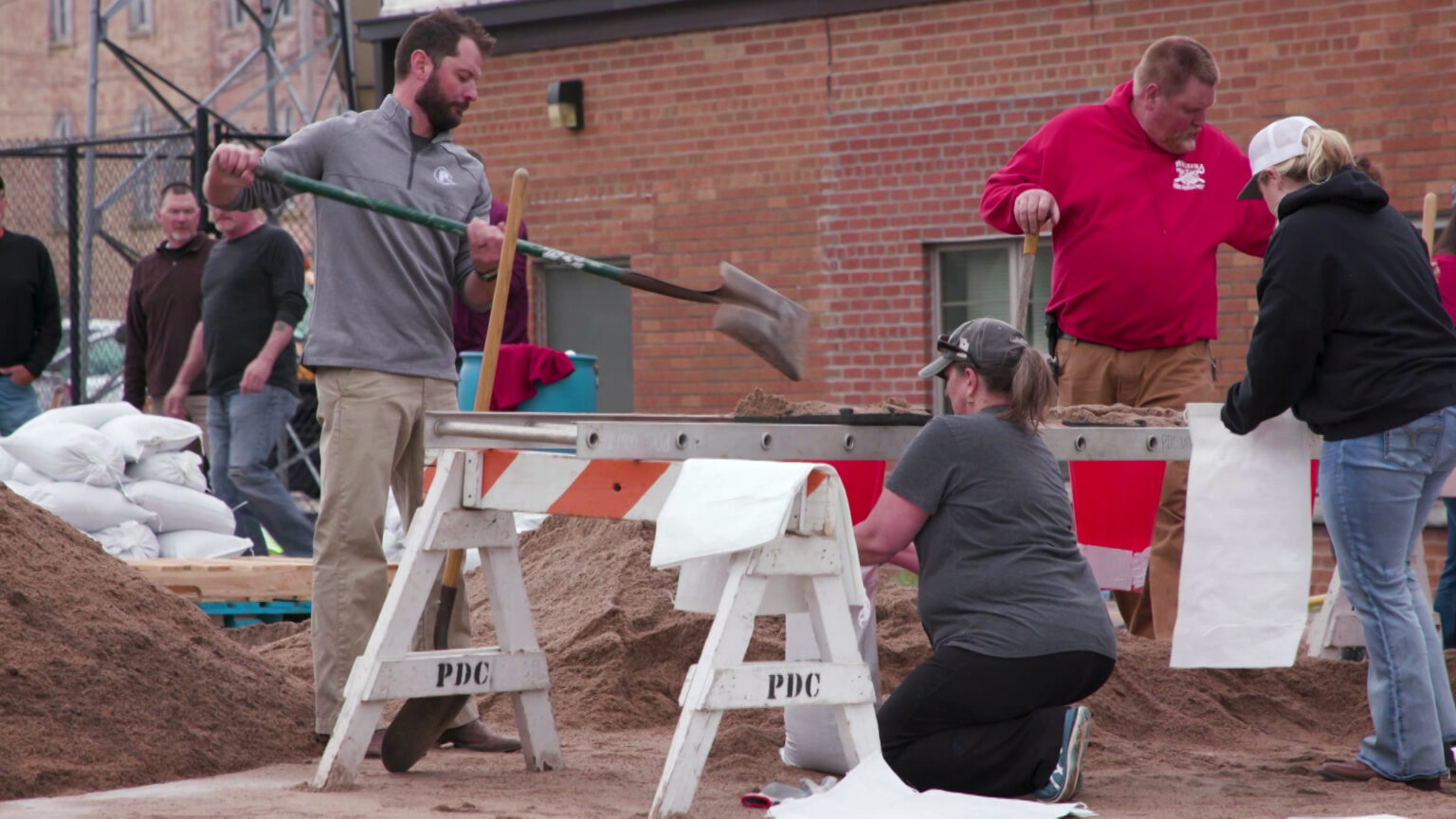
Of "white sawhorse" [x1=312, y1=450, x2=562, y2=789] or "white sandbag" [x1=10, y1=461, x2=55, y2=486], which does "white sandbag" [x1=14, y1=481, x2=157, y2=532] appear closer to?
"white sandbag" [x1=10, y1=461, x2=55, y2=486]

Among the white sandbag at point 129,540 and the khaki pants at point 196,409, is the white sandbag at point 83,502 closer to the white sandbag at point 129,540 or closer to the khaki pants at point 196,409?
the white sandbag at point 129,540

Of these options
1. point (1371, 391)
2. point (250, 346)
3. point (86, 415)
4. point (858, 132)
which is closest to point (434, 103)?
point (1371, 391)

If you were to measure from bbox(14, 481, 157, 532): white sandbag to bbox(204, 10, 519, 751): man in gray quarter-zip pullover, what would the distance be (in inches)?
143

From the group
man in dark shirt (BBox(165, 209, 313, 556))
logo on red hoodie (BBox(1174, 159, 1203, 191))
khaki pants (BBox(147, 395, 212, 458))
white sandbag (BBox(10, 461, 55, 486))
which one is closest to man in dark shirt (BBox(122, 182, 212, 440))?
khaki pants (BBox(147, 395, 212, 458))

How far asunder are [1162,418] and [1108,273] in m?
0.98

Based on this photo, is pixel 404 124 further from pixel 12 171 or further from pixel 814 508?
pixel 12 171

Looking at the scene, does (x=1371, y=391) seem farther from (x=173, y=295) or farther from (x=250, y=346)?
(x=173, y=295)

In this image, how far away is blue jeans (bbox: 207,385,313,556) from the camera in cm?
907

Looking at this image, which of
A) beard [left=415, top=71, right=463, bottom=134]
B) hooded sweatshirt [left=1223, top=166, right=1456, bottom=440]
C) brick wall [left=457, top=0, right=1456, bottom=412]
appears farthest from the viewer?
brick wall [left=457, top=0, right=1456, bottom=412]

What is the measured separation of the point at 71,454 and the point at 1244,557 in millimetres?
6072

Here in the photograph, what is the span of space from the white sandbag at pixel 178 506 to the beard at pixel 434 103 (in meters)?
4.13

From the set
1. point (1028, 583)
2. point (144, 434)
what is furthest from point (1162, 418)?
point (144, 434)

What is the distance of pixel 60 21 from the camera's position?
43625mm

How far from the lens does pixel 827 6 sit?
11.1 m
